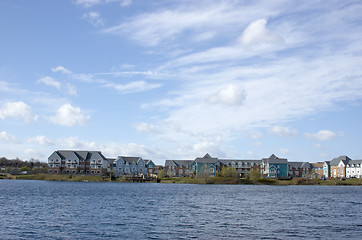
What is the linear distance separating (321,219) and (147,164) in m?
138

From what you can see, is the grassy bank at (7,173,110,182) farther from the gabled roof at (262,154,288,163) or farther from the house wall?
the house wall

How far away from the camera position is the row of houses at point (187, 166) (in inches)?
6334

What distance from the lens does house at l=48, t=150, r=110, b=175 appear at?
16038 cm

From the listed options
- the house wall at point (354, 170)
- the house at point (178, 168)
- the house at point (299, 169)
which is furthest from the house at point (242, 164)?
the house wall at point (354, 170)

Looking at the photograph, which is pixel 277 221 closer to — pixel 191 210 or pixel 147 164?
pixel 191 210

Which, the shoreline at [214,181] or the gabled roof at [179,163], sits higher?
the gabled roof at [179,163]

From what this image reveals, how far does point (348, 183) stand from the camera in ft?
457

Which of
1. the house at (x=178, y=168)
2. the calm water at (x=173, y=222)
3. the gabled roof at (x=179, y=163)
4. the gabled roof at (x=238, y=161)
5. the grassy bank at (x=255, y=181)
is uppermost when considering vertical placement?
the gabled roof at (x=238, y=161)

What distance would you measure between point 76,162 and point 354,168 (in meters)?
126

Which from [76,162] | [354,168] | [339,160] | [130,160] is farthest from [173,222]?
[339,160]

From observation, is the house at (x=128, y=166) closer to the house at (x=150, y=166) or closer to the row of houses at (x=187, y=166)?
the row of houses at (x=187, y=166)

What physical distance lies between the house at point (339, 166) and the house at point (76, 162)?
110471 millimetres

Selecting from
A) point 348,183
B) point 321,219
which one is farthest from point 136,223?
point 348,183

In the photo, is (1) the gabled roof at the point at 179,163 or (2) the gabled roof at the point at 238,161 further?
(2) the gabled roof at the point at 238,161
